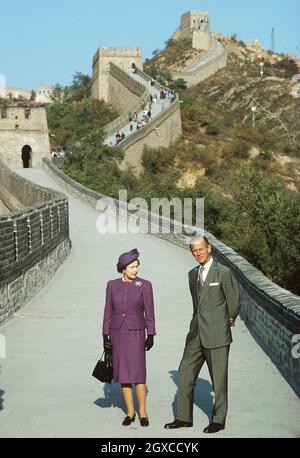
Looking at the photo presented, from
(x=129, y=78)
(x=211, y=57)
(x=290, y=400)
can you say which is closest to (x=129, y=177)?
(x=129, y=78)

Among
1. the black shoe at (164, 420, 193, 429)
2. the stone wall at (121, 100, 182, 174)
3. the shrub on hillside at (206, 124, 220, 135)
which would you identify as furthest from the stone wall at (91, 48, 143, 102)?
the black shoe at (164, 420, 193, 429)

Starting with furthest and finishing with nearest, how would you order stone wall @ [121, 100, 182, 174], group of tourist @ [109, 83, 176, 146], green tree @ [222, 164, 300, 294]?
1. group of tourist @ [109, 83, 176, 146]
2. stone wall @ [121, 100, 182, 174]
3. green tree @ [222, 164, 300, 294]

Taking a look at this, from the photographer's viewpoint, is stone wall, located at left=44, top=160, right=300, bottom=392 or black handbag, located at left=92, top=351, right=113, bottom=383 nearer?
black handbag, located at left=92, top=351, right=113, bottom=383

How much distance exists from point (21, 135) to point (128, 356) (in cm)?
5134

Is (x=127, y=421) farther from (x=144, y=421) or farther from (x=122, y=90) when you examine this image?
(x=122, y=90)

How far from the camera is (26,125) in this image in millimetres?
57219

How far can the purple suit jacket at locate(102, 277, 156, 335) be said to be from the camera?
681 cm

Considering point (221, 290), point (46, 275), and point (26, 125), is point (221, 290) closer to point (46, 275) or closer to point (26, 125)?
point (46, 275)

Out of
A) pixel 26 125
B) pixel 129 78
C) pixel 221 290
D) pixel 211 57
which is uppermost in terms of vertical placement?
pixel 211 57

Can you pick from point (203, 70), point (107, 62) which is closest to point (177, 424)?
point (107, 62)

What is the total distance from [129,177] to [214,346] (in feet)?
160

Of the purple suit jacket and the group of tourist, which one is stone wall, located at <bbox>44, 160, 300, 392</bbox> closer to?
the purple suit jacket

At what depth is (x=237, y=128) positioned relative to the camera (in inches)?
3044

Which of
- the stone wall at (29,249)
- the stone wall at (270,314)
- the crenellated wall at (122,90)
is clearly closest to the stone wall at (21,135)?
the crenellated wall at (122,90)
